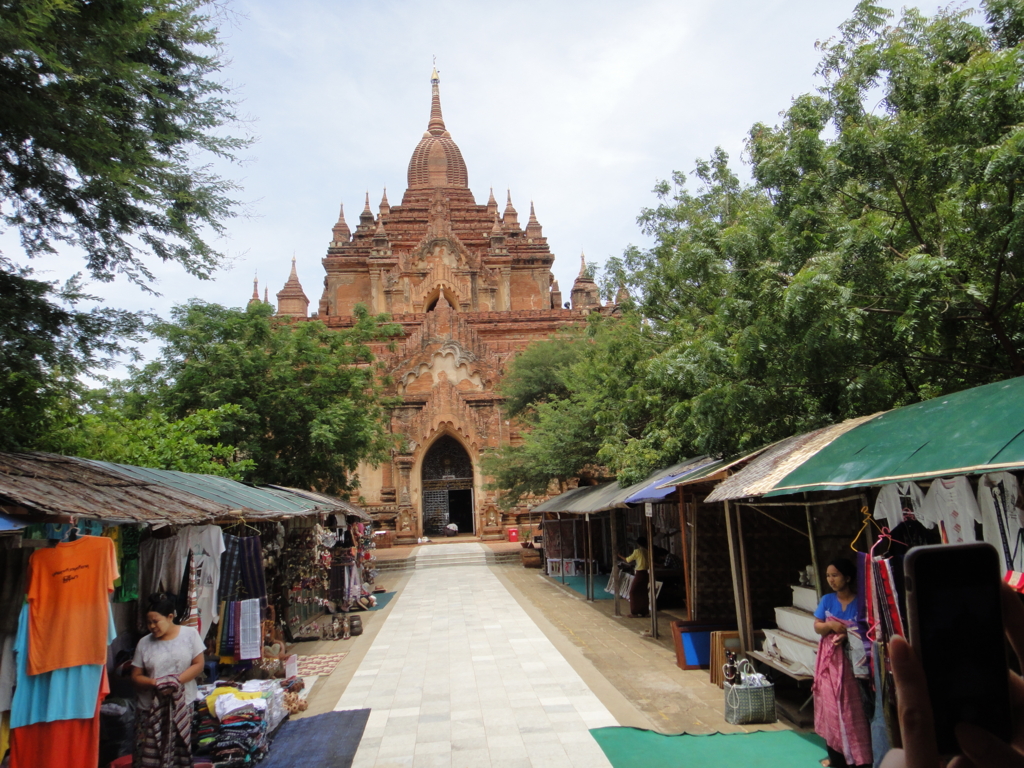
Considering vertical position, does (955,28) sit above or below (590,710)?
above

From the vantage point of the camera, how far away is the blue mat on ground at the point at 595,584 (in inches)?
609

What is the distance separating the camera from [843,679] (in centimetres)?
492

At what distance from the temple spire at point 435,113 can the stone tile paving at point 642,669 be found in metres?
38.8

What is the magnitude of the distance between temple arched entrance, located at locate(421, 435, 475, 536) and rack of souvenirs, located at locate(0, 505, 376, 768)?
55.5ft

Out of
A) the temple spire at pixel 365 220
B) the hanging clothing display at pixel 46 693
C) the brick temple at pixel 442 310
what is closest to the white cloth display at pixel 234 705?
the hanging clothing display at pixel 46 693

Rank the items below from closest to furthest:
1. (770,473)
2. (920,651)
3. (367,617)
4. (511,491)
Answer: (920,651)
(770,473)
(367,617)
(511,491)

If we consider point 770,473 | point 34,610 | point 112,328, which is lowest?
point 34,610

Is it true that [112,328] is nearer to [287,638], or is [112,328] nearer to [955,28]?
[287,638]

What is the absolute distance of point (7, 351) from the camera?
21.6ft

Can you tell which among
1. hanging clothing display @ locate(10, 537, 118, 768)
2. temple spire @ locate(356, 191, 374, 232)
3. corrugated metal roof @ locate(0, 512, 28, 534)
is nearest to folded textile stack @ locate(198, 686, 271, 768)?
hanging clothing display @ locate(10, 537, 118, 768)

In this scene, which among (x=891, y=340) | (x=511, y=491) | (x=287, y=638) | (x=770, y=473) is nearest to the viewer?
(x=770, y=473)

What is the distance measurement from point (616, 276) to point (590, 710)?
9104 mm

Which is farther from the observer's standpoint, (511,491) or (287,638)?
(511,491)

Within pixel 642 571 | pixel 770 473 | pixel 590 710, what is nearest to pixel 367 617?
pixel 642 571
